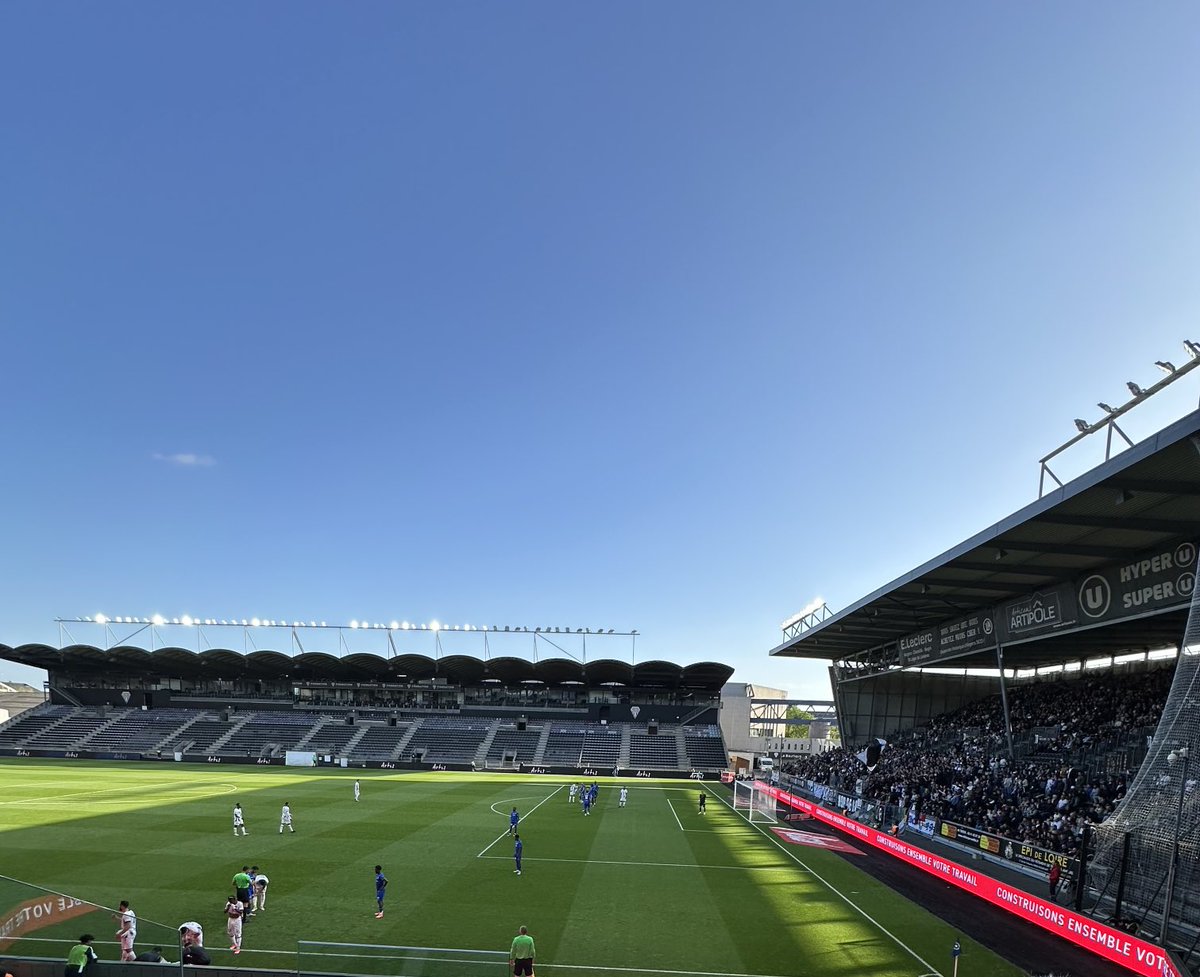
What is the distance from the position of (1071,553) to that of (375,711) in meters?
75.7

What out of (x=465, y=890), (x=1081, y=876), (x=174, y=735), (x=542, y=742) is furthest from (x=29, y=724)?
(x=1081, y=876)

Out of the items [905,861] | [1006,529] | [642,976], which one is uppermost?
[1006,529]

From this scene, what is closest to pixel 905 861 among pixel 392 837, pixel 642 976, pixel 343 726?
pixel 642 976

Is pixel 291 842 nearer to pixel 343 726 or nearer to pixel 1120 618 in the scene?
pixel 1120 618

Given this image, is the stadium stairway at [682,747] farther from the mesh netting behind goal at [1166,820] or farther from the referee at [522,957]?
the referee at [522,957]

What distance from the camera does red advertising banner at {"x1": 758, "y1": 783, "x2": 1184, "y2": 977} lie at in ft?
45.6

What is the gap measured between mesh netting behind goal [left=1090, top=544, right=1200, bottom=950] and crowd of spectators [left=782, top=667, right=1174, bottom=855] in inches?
83.0

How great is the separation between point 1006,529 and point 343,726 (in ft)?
242

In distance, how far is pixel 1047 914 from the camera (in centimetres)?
1764

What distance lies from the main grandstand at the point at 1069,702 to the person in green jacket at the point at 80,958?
19.3 m

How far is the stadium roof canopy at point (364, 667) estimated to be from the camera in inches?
3056

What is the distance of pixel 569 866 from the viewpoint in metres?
25.0

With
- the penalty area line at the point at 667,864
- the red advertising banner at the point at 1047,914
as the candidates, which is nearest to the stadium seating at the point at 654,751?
the red advertising banner at the point at 1047,914

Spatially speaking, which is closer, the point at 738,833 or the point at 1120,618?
the point at 1120,618
